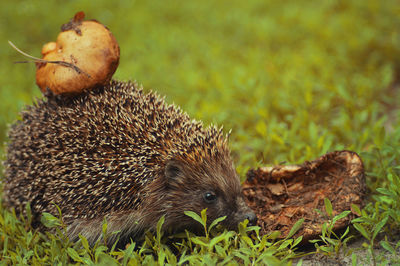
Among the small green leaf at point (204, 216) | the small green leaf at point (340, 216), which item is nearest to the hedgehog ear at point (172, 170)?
the small green leaf at point (204, 216)

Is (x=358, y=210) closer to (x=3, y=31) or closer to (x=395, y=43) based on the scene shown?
(x=395, y=43)

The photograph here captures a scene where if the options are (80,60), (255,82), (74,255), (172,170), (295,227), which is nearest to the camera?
(74,255)

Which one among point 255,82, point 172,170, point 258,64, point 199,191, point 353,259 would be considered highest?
point 258,64

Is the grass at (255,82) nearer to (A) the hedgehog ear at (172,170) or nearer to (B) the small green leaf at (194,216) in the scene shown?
(B) the small green leaf at (194,216)

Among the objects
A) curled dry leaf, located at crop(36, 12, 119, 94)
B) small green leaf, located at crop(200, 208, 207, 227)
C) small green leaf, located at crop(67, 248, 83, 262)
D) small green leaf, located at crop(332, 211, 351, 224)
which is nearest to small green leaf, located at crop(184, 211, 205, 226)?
small green leaf, located at crop(200, 208, 207, 227)

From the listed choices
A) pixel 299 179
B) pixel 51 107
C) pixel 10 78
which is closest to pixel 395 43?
pixel 299 179

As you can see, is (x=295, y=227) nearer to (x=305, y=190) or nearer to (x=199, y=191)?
(x=305, y=190)

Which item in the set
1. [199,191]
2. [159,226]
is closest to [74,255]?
[159,226]
